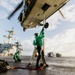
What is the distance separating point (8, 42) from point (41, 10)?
13535cm

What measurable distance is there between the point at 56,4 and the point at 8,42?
13688 cm

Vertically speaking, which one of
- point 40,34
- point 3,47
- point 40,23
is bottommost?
point 40,34

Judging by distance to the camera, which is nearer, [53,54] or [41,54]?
[41,54]

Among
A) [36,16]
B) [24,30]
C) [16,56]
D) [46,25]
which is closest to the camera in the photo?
[46,25]

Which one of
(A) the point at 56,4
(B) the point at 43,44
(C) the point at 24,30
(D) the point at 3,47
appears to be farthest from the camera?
(D) the point at 3,47

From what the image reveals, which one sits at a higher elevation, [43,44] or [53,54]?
[53,54]

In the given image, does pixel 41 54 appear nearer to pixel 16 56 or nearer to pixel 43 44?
pixel 43 44

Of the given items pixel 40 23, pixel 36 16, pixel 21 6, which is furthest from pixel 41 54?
pixel 21 6

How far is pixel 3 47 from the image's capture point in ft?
475

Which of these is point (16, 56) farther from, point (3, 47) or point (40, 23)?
point (3, 47)

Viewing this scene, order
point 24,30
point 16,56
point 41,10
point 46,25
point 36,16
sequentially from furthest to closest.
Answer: point 16,56 → point 24,30 → point 36,16 → point 41,10 → point 46,25

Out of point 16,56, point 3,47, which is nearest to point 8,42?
point 3,47

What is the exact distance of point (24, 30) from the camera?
2181cm

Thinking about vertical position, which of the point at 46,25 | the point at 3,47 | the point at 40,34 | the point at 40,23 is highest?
the point at 3,47
